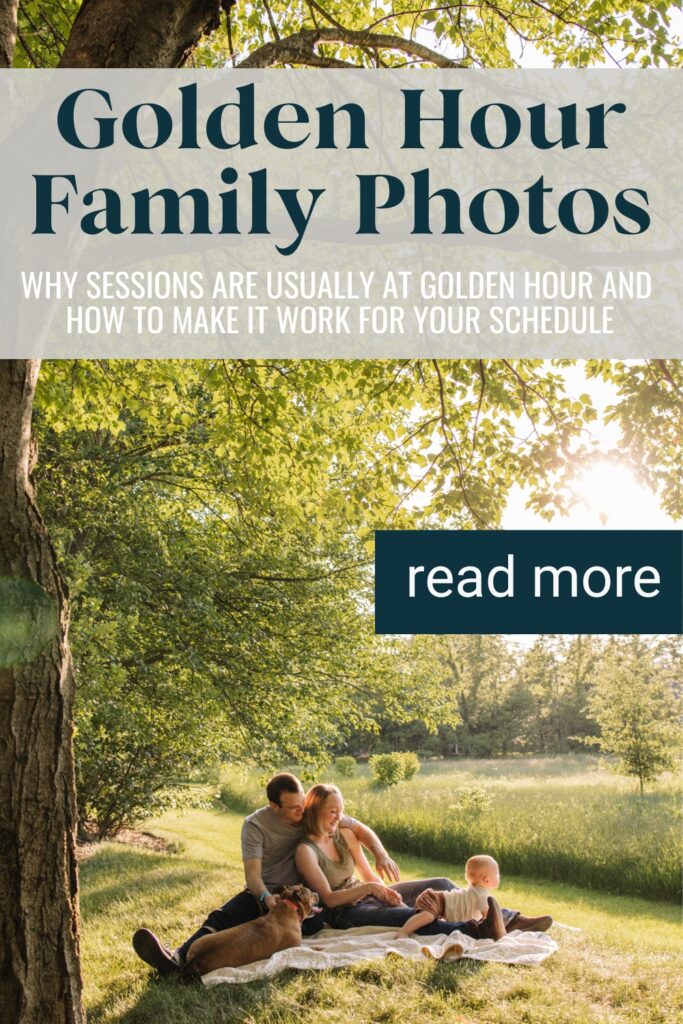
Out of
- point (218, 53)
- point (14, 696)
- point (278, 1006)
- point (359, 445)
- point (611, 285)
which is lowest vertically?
point (278, 1006)

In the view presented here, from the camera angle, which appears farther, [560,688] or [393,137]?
[560,688]

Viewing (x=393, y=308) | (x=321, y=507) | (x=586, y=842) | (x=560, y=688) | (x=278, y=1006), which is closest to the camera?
(x=278, y=1006)

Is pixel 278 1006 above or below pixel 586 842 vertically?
above

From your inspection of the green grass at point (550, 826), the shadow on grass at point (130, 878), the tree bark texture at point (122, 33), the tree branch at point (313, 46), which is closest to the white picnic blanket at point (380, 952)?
the shadow on grass at point (130, 878)

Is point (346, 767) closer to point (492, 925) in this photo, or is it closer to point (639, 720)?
point (639, 720)

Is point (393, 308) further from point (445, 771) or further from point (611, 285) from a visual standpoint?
point (445, 771)

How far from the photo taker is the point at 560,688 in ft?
115

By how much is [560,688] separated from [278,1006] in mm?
30979

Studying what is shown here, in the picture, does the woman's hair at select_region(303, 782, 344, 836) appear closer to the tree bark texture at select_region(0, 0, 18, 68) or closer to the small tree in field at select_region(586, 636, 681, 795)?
the tree bark texture at select_region(0, 0, 18, 68)

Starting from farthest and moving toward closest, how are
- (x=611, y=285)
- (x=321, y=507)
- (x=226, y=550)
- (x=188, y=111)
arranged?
1. (x=226, y=550)
2. (x=321, y=507)
3. (x=611, y=285)
4. (x=188, y=111)

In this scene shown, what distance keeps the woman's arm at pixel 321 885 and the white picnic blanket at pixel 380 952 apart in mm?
266

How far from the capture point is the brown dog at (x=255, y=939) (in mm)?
6211

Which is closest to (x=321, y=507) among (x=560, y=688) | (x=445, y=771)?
(x=445, y=771)

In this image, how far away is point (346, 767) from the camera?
2848 centimetres
